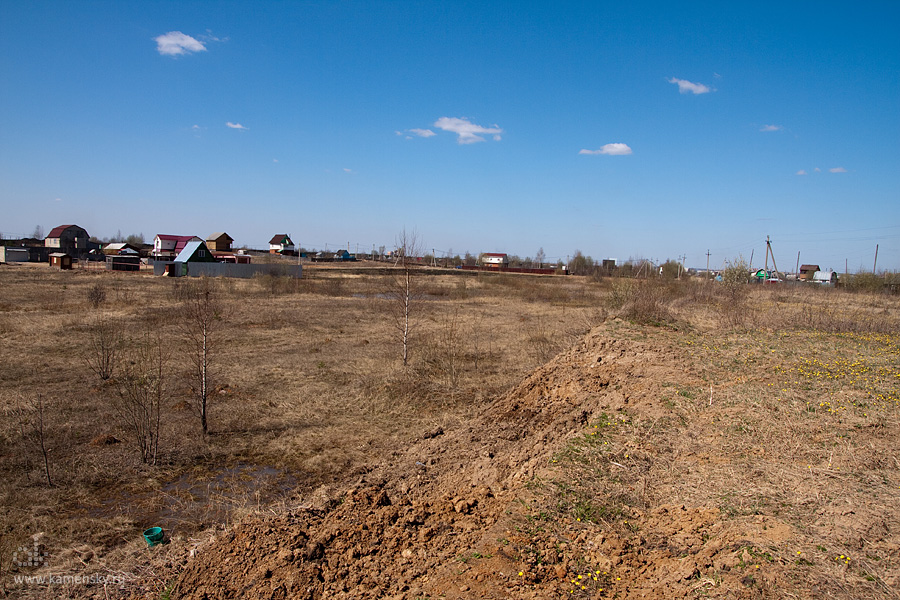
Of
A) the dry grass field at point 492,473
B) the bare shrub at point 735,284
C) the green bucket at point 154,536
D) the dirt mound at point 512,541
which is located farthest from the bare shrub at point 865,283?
the green bucket at point 154,536

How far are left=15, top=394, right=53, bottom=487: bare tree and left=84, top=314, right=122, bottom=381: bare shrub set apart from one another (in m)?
1.47

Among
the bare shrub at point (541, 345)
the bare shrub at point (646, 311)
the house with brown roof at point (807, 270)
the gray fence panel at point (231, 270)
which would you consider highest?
the house with brown roof at point (807, 270)

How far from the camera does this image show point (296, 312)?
25156 millimetres

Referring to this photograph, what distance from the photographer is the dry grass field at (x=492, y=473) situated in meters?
3.93

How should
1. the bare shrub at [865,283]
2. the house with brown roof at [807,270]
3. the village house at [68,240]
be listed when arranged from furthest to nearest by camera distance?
the house with brown roof at [807,270] < the village house at [68,240] < the bare shrub at [865,283]

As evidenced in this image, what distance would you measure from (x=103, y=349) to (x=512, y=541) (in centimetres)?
1157

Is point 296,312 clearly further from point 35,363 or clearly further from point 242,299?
point 35,363

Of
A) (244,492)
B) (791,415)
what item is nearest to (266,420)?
(244,492)

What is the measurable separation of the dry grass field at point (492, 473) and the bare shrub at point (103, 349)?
457mm

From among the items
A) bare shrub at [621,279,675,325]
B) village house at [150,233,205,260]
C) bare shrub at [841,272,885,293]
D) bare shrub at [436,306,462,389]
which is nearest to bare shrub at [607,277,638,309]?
bare shrub at [621,279,675,325]

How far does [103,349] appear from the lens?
11.9m

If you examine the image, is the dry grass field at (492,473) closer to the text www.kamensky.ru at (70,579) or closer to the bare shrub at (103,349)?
the text www.kamensky.ru at (70,579)

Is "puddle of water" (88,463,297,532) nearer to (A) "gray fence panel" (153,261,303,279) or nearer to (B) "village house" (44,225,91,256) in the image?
(A) "gray fence panel" (153,261,303,279)

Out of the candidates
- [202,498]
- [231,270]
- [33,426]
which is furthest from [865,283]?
[231,270]
